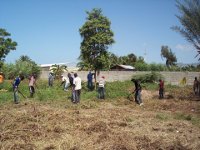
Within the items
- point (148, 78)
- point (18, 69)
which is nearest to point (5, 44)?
point (18, 69)

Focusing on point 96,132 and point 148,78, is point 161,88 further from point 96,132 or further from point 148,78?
point 96,132

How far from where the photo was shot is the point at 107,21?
22.7 m

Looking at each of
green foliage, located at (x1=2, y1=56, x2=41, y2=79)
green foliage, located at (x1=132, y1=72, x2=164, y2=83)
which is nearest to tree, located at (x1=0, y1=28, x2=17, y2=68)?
green foliage, located at (x1=2, y1=56, x2=41, y2=79)

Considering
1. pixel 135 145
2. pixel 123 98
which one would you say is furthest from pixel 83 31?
pixel 135 145

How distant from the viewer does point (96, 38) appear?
22266mm

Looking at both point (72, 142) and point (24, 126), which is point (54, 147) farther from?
point (24, 126)

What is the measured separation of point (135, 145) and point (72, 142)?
1625 mm

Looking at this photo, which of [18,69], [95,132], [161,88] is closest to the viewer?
[95,132]

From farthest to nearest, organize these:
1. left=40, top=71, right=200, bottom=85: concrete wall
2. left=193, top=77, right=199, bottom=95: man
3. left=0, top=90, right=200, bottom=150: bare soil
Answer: left=40, top=71, right=200, bottom=85: concrete wall → left=193, top=77, right=199, bottom=95: man → left=0, top=90, right=200, bottom=150: bare soil

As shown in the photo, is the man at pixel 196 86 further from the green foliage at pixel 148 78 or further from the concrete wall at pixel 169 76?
the concrete wall at pixel 169 76

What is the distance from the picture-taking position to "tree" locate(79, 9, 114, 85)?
22.3 meters

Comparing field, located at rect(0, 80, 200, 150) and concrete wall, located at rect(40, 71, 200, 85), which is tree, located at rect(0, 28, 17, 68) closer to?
concrete wall, located at rect(40, 71, 200, 85)

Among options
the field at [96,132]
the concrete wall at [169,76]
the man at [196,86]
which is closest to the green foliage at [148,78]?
the concrete wall at [169,76]

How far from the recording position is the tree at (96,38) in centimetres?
2231
